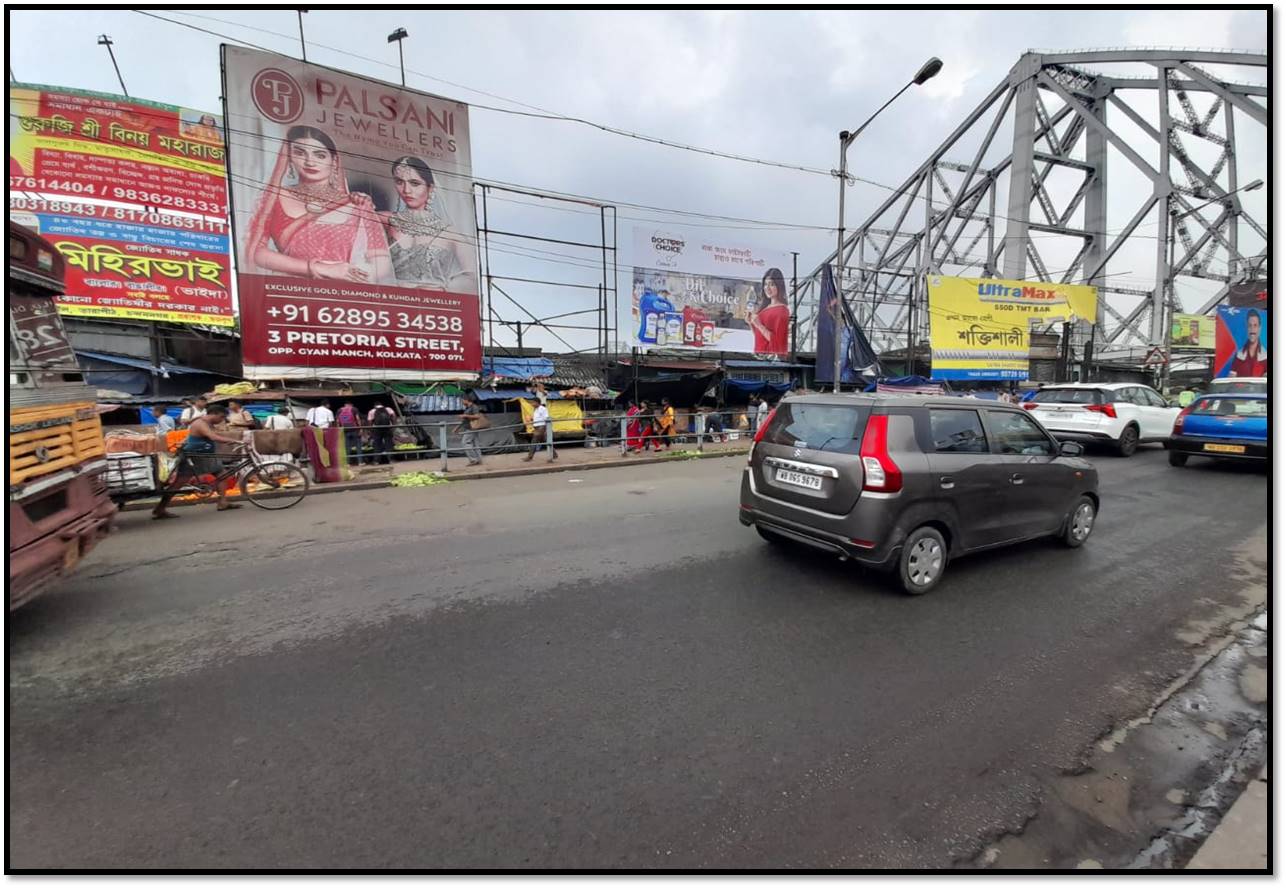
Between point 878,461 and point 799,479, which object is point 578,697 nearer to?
point 799,479

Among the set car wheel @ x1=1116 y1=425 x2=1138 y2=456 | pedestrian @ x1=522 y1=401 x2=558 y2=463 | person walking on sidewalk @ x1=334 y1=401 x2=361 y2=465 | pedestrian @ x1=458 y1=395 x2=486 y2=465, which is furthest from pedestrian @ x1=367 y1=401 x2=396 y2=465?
car wheel @ x1=1116 y1=425 x2=1138 y2=456

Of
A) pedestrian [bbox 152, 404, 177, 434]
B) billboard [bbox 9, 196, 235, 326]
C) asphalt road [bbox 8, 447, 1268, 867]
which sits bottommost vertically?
asphalt road [bbox 8, 447, 1268, 867]

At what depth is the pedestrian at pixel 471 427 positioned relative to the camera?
1155 cm

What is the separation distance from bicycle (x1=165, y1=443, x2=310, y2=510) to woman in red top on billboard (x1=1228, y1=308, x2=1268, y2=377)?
30.7ft

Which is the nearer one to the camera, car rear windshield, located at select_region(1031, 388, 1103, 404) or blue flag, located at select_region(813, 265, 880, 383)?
car rear windshield, located at select_region(1031, 388, 1103, 404)

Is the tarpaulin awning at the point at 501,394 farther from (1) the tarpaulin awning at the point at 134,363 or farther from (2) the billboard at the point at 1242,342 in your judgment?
(2) the billboard at the point at 1242,342

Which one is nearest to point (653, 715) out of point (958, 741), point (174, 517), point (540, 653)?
point (540, 653)

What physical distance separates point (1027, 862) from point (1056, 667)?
5.65 ft

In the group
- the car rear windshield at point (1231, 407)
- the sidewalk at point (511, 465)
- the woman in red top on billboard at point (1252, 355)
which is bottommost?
the sidewalk at point (511, 465)

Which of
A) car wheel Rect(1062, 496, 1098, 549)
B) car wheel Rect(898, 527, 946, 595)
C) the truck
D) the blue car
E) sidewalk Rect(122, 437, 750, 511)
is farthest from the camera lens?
sidewalk Rect(122, 437, 750, 511)

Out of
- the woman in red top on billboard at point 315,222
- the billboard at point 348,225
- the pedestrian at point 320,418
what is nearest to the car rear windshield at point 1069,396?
the billboard at point 348,225

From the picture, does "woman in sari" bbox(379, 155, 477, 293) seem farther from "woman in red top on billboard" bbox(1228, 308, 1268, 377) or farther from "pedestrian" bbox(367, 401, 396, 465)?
"woman in red top on billboard" bbox(1228, 308, 1268, 377)

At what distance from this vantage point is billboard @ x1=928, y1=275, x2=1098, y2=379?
22281mm

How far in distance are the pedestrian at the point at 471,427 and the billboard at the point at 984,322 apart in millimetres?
18290
